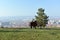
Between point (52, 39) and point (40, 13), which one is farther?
point (40, 13)

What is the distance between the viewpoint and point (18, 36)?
26.7 metres

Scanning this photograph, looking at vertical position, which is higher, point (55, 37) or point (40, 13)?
point (40, 13)

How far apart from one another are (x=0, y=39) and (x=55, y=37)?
701cm

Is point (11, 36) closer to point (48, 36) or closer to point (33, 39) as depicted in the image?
point (33, 39)

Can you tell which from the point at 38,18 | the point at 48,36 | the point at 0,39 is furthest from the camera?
the point at 38,18

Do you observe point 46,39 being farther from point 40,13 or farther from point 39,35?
point 40,13

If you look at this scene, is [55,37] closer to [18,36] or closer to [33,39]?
[33,39]

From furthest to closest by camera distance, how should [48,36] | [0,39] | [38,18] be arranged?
[38,18] < [48,36] < [0,39]

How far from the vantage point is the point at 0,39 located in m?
25.4

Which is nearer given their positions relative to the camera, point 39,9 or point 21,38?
point 21,38

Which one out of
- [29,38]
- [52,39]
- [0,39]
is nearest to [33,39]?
[29,38]

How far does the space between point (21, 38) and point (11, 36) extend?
1345mm

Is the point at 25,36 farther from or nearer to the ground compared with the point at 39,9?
nearer to the ground

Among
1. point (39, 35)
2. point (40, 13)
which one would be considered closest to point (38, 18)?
point (40, 13)
